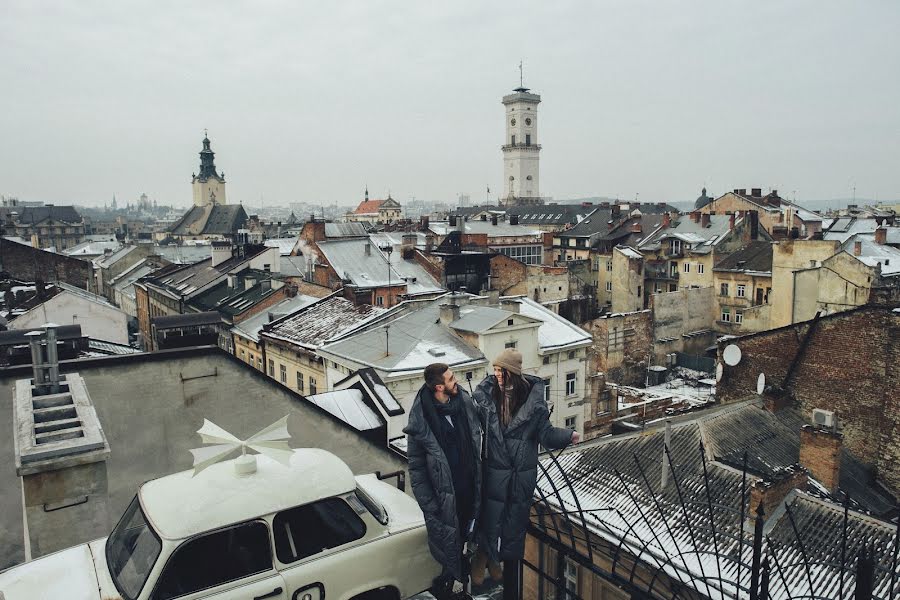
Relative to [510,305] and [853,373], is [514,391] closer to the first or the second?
[853,373]

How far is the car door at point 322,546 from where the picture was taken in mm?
4699

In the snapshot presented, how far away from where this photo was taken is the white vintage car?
4445mm

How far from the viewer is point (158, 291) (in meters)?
40.3

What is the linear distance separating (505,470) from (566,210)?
294ft

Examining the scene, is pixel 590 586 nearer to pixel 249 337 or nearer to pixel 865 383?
pixel 865 383

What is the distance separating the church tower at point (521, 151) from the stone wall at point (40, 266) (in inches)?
3645

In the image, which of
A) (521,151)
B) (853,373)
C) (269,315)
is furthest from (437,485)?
(521,151)

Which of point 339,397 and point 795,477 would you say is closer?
point 795,477

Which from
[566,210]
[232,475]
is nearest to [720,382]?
[232,475]

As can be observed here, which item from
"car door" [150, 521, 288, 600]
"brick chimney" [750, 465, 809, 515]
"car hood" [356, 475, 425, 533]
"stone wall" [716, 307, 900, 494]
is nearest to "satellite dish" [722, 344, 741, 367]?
"stone wall" [716, 307, 900, 494]

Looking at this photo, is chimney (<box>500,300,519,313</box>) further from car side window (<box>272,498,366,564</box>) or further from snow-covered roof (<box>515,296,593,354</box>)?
car side window (<box>272,498,366,564</box>)

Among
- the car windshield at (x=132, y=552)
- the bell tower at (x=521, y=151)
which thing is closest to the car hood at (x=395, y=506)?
the car windshield at (x=132, y=552)

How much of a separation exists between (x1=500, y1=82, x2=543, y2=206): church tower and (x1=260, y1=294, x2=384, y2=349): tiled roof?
341 feet

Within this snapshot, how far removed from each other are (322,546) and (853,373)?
1611 centimetres
